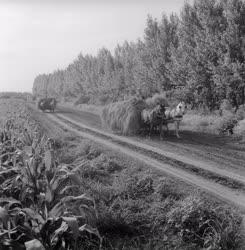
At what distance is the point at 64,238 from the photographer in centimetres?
530

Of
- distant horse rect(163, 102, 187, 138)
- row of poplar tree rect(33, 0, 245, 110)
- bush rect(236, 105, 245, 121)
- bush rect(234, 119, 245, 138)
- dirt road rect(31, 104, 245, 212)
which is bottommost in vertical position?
dirt road rect(31, 104, 245, 212)

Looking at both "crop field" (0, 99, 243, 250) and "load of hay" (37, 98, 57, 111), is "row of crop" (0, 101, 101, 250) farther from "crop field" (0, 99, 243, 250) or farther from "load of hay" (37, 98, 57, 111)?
"load of hay" (37, 98, 57, 111)

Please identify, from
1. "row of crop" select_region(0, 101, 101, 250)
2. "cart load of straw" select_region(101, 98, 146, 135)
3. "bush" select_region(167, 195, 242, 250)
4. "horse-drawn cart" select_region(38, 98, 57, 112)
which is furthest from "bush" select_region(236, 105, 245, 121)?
"horse-drawn cart" select_region(38, 98, 57, 112)

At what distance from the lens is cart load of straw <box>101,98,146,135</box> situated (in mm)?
17828

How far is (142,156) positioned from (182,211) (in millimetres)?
6611

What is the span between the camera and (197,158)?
12469 millimetres

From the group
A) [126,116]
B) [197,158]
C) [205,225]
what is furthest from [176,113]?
[205,225]

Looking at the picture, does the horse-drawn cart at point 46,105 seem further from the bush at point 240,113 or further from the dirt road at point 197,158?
the bush at point 240,113

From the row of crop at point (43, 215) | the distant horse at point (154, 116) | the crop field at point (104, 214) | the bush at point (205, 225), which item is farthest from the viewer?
the distant horse at point (154, 116)

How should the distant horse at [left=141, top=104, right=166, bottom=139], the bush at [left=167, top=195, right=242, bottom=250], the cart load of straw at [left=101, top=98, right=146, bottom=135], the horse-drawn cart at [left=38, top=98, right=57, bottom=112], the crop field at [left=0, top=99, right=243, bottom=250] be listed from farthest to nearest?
1. the horse-drawn cart at [left=38, top=98, right=57, bottom=112]
2. the cart load of straw at [left=101, top=98, right=146, bottom=135]
3. the distant horse at [left=141, top=104, right=166, bottom=139]
4. the bush at [left=167, top=195, right=242, bottom=250]
5. the crop field at [left=0, top=99, right=243, bottom=250]

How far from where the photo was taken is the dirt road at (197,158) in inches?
351

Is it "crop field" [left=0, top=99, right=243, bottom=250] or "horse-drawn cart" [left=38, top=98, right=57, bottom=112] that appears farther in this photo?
"horse-drawn cart" [left=38, top=98, right=57, bottom=112]

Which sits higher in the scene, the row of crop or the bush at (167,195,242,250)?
the row of crop

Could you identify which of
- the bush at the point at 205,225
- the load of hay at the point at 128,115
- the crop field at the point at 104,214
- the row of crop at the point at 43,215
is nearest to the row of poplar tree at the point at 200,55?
the load of hay at the point at 128,115
